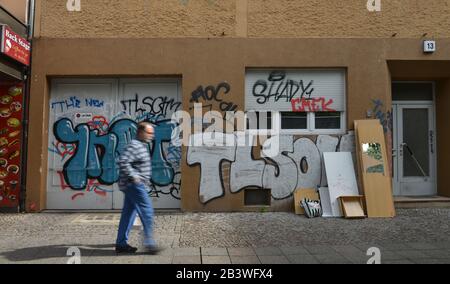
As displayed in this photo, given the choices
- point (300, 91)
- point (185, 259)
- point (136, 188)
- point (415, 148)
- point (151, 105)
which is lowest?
point (185, 259)

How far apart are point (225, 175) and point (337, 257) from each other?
3.65 meters

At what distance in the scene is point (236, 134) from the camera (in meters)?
9.27

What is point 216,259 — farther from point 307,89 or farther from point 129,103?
point 307,89

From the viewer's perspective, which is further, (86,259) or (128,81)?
(128,81)

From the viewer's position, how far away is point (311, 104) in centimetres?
955

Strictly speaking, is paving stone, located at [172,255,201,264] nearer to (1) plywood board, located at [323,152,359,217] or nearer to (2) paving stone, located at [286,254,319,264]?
(2) paving stone, located at [286,254,319,264]

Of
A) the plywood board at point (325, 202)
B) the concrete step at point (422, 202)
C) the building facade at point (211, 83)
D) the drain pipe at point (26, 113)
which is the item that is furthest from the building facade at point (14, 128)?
A: the concrete step at point (422, 202)

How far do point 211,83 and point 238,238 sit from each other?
138 inches

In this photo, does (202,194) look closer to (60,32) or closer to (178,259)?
(178,259)

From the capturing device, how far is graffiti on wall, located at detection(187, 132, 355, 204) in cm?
920

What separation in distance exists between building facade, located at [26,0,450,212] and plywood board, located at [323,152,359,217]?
233 millimetres

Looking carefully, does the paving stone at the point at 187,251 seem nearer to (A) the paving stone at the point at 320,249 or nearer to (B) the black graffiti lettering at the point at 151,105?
(A) the paving stone at the point at 320,249

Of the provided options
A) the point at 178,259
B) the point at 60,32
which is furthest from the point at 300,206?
the point at 60,32

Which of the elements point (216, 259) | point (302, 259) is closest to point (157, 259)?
point (216, 259)
